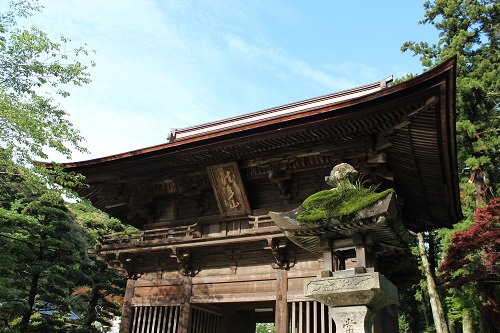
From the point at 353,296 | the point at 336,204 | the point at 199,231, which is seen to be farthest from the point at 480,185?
the point at 353,296

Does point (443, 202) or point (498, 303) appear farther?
point (498, 303)

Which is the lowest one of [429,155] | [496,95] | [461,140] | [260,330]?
[260,330]

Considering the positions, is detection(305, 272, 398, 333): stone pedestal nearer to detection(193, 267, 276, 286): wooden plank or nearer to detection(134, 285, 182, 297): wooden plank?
detection(193, 267, 276, 286): wooden plank

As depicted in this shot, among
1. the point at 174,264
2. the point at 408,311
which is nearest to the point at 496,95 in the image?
the point at 174,264

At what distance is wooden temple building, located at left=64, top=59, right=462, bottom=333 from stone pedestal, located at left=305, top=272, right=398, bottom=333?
2.61m

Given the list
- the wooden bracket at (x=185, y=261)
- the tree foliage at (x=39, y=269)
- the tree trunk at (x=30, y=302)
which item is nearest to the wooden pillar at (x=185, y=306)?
the wooden bracket at (x=185, y=261)

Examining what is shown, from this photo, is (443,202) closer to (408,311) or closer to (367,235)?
(367,235)

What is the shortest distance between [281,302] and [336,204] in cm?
436

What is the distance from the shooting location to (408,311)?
109ft

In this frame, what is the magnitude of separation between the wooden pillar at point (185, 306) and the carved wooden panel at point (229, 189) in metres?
2.21

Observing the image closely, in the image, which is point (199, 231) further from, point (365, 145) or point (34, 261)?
point (34, 261)

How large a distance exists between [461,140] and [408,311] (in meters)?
20.3

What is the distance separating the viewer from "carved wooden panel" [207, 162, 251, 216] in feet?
35.2

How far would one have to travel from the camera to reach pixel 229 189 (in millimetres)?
10883
